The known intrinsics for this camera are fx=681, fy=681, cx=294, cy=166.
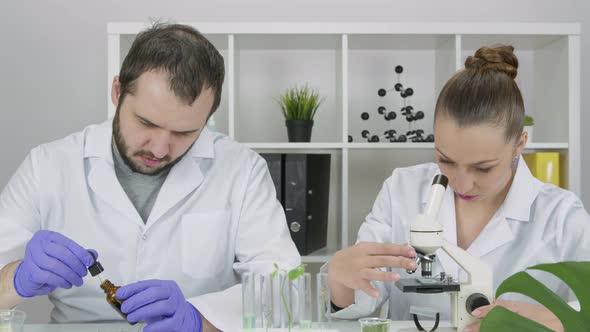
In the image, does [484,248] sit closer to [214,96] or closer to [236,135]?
[214,96]

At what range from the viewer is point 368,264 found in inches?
62.9

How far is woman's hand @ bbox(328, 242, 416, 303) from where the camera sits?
4.94ft

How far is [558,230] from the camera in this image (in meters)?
1.86

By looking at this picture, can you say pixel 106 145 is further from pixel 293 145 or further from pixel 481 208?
pixel 481 208

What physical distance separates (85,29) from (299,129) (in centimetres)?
106

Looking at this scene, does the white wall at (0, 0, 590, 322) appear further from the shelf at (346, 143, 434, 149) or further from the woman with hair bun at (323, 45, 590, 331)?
the woman with hair bun at (323, 45, 590, 331)

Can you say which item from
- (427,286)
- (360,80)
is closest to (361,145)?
(360,80)

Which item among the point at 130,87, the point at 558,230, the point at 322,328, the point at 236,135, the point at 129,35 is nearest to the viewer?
the point at 322,328

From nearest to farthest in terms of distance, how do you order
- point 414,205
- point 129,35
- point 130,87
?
point 130,87 < point 414,205 < point 129,35

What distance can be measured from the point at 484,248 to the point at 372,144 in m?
0.85

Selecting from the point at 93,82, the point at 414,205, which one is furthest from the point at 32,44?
the point at 414,205

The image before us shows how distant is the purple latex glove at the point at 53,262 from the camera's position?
154 cm

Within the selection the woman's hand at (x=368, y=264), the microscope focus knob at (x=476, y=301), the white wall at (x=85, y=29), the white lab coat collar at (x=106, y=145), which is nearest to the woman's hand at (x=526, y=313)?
the microscope focus knob at (x=476, y=301)

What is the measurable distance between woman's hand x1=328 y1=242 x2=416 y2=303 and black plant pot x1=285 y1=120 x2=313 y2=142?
39.5 inches
